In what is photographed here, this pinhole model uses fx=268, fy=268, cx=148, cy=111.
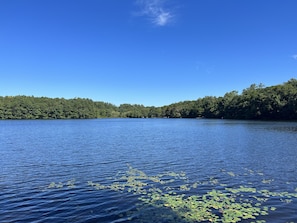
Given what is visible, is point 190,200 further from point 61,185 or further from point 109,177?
point 61,185

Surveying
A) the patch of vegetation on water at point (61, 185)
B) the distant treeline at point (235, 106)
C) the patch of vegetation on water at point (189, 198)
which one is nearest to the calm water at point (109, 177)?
the patch of vegetation on water at point (61, 185)

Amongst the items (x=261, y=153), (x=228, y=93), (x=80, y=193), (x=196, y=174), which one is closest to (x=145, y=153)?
(x=196, y=174)

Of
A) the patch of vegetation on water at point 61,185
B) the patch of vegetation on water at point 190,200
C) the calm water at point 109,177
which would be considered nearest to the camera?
the patch of vegetation on water at point 190,200

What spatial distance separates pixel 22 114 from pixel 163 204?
182 m

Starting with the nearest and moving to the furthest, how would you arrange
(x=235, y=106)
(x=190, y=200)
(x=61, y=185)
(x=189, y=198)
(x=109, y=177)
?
(x=190, y=200), (x=189, y=198), (x=61, y=185), (x=109, y=177), (x=235, y=106)

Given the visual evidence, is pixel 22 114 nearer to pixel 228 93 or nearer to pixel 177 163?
pixel 228 93

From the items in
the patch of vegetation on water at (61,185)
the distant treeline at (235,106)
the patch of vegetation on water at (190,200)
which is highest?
the distant treeline at (235,106)

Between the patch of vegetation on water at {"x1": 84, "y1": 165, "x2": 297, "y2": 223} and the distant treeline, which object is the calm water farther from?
the distant treeline

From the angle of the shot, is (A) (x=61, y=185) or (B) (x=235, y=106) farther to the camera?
(B) (x=235, y=106)

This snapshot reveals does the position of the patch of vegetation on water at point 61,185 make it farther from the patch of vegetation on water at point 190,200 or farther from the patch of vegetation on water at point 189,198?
the patch of vegetation on water at point 190,200

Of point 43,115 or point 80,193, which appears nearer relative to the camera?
point 80,193

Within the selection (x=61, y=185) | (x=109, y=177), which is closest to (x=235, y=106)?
(x=109, y=177)

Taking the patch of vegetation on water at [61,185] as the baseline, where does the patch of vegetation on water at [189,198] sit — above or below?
below

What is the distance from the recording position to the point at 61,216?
1102 cm
